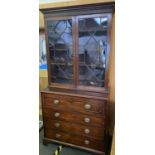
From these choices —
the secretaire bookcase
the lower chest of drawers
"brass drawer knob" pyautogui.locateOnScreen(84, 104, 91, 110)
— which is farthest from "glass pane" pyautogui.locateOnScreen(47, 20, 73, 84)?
"brass drawer knob" pyautogui.locateOnScreen(84, 104, 91, 110)

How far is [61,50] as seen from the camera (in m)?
1.96

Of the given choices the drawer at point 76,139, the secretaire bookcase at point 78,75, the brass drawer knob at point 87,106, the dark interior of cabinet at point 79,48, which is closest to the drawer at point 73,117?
the secretaire bookcase at point 78,75

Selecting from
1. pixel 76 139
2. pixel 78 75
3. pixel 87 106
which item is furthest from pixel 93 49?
pixel 76 139

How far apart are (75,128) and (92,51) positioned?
103 centimetres

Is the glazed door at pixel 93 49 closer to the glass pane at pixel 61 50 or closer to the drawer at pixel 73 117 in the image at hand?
the glass pane at pixel 61 50

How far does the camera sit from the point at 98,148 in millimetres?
1862

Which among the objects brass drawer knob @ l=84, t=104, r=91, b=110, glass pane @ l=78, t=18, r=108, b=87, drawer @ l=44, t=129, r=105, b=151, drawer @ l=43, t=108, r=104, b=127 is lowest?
drawer @ l=44, t=129, r=105, b=151

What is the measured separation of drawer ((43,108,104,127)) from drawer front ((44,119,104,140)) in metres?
0.06

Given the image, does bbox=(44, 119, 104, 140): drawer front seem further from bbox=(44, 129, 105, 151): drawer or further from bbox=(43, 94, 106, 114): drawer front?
bbox=(43, 94, 106, 114): drawer front

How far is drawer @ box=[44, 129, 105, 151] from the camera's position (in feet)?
6.09
